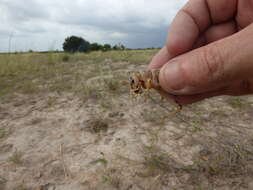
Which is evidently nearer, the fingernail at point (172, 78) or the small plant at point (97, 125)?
the fingernail at point (172, 78)

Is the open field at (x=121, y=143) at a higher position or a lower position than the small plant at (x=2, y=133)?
higher

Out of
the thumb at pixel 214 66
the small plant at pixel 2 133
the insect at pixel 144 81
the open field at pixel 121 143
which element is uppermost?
the thumb at pixel 214 66

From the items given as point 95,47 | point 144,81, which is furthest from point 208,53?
point 95,47

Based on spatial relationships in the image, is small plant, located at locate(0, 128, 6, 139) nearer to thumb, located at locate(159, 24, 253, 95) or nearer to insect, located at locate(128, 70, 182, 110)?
insect, located at locate(128, 70, 182, 110)

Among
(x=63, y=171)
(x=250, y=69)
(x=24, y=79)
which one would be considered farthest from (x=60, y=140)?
(x=24, y=79)

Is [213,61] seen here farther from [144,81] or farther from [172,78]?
[144,81]

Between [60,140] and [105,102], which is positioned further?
[105,102]

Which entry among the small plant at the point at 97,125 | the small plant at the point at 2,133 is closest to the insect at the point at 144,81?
the small plant at the point at 97,125

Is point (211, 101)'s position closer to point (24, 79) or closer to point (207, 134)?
point (207, 134)

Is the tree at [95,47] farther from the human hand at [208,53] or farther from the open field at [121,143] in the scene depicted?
the human hand at [208,53]
